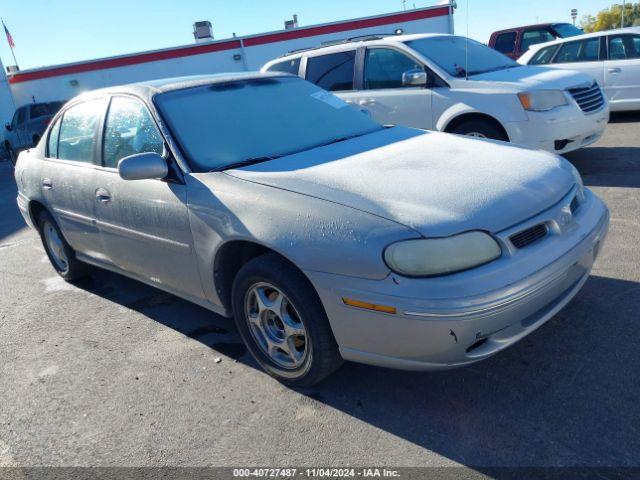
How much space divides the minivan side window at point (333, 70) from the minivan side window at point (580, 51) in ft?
14.4

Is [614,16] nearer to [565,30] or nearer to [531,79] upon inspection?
[565,30]

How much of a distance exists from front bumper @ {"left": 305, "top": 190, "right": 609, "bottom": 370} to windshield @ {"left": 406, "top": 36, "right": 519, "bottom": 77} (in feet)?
13.9

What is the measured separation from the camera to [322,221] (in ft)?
8.30

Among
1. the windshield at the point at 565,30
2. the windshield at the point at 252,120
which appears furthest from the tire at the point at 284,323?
the windshield at the point at 565,30

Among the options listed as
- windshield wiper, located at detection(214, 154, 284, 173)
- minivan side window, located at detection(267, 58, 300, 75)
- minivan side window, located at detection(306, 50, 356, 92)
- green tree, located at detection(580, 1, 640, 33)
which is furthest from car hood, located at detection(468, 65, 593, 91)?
green tree, located at detection(580, 1, 640, 33)

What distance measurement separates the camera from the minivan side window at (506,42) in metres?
13.3

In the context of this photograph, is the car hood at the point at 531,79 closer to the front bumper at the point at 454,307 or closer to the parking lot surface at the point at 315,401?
the parking lot surface at the point at 315,401

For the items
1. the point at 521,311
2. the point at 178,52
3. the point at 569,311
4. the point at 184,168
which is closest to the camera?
the point at 521,311

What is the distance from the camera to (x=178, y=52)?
72.3ft

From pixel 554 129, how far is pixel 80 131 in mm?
4598

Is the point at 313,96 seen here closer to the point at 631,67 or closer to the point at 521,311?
the point at 521,311

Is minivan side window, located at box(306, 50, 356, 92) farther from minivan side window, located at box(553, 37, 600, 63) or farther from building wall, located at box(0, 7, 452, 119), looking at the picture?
building wall, located at box(0, 7, 452, 119)

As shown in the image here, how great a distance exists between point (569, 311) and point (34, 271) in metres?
5.01

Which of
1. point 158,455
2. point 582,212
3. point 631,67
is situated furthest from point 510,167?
point 631,67
